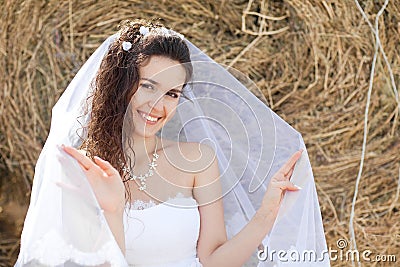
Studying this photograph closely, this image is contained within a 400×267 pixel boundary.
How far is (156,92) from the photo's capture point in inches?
60.5

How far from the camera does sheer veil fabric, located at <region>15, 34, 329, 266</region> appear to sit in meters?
1.39

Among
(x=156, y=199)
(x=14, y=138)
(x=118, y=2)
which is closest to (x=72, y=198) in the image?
(x=156, y=199)

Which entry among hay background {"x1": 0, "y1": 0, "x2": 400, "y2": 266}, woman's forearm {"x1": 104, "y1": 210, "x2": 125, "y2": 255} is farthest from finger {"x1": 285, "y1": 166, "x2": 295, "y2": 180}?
hay background {"x1": 0, "y1": 0, "x2": 400, "y2": 266}

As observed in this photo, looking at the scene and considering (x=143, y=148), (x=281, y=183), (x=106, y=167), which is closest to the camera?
(x=106, y=167)

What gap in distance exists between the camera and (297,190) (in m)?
1.54

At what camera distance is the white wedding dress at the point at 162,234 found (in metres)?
1.60

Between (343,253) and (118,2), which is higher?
(118,2)

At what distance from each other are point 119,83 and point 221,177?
31 centimetres

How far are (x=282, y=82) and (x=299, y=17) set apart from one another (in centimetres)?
19

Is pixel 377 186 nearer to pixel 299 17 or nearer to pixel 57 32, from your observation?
pixel 299 17

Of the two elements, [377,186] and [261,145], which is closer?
[261,145]

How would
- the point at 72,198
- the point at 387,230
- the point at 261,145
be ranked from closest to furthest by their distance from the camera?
the point at 72,198 < the point at 261,145 < the point at 387,230

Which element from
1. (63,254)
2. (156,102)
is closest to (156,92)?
(156,102)

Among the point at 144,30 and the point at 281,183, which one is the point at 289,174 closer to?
the point at 281,183
